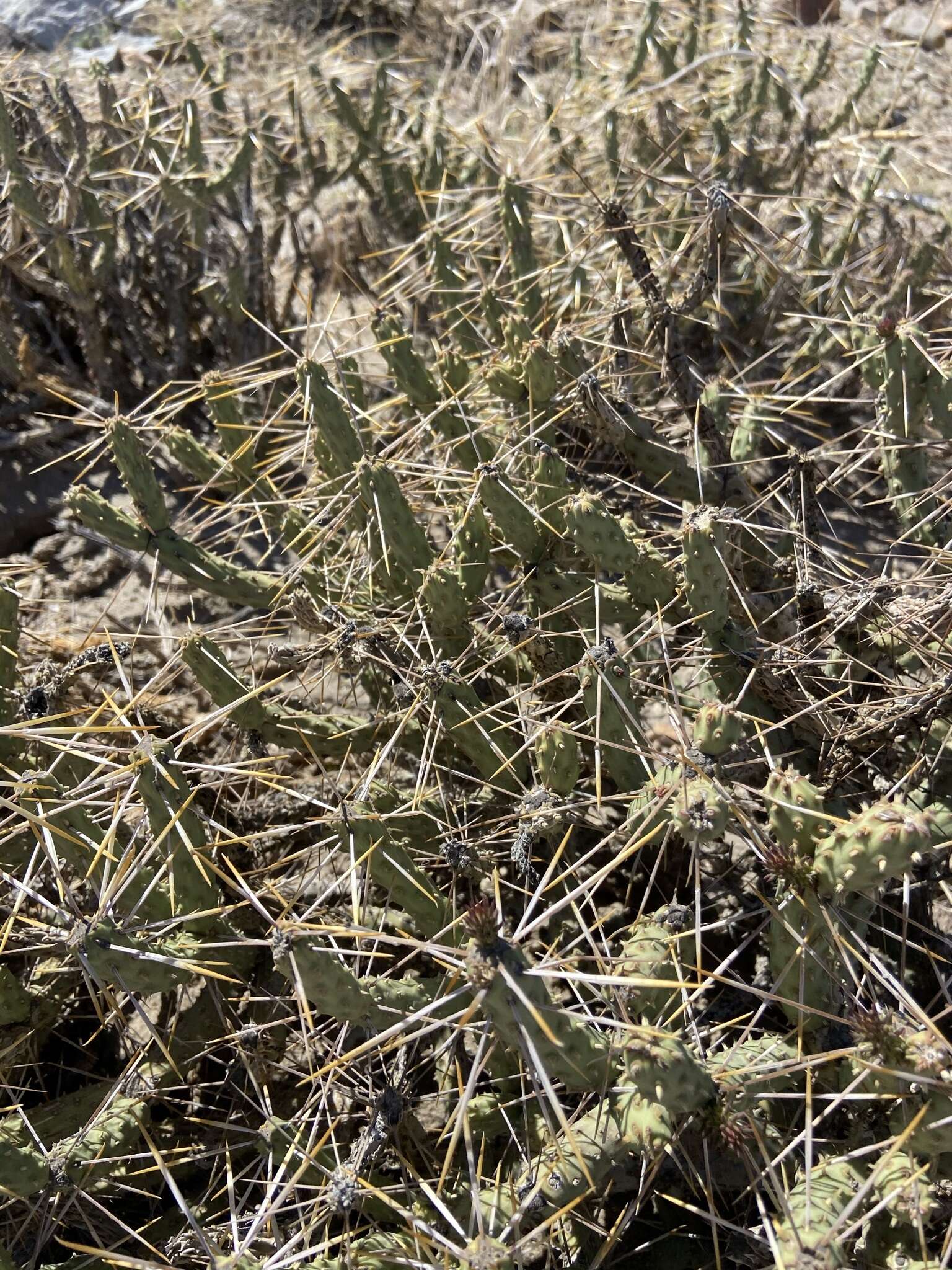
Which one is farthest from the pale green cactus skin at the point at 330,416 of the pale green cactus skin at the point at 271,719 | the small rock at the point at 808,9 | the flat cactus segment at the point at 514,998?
the small rock at the point at 808,9

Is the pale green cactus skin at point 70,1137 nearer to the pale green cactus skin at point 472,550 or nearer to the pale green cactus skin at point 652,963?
the pale green cactus skin at point 652,963

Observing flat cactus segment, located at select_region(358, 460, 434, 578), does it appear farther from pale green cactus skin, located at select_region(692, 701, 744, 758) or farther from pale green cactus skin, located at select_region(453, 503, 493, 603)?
pale green cactus skin, located at select_region(692, 701, 744, 758)

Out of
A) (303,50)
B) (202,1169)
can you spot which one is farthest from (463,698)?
(303,50)

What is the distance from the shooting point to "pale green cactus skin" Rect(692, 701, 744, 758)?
171cm

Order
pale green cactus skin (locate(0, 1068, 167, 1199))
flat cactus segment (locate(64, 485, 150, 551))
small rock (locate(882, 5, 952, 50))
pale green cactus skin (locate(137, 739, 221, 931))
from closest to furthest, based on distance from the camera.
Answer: pale green cactus skin (locate(0, 1068, 167, 1199)) < pale green cactus skin (locate(137, 739, 221, 931)) < flat cactus segment (locate(64, 485, 150, 551)) < small rock (locate(882, 5, 952, 50))

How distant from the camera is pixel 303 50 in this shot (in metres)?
5.49

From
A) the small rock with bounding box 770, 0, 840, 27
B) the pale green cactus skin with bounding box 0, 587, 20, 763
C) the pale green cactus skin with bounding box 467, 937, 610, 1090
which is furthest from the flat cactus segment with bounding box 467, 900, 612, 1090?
the small rock with bounding box 770, 0, 840, 27

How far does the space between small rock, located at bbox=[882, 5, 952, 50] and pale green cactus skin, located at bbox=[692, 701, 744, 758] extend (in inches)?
196

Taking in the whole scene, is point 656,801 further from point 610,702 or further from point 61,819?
point 61,819

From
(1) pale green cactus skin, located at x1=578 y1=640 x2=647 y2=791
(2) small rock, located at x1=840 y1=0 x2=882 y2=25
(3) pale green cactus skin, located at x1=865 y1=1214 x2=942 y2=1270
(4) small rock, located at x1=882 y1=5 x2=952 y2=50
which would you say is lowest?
(3) pale green cactus skin, located at x1=865 y1=1214 x2=942 y2=1270

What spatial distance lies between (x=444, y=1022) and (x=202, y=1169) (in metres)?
0.93

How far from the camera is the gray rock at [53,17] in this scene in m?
6.16

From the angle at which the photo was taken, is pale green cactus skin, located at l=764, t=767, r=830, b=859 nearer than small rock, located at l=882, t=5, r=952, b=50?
Yes

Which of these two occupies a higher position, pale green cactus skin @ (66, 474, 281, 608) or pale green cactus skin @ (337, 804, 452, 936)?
pale green cactus skin @ (66, 474, 281, 608)
